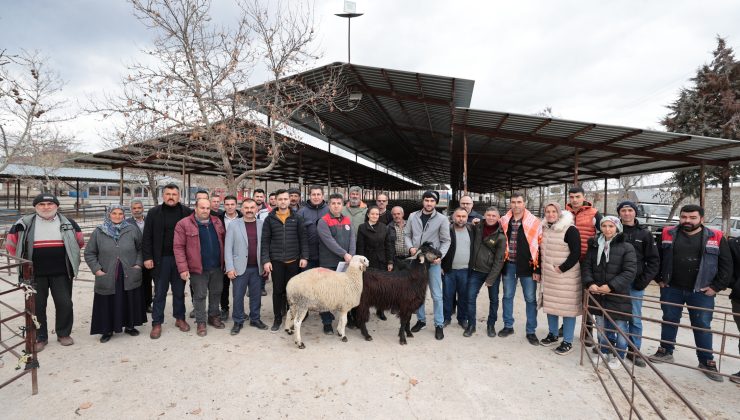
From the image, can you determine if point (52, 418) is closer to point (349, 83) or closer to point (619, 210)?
point (619, 210)

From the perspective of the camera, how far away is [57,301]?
13.2 ft

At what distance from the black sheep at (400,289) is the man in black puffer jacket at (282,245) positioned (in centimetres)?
98

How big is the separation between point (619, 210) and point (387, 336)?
331cm

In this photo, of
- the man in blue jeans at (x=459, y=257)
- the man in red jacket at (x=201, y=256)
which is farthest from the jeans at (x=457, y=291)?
the man in red jacket at (x=201, y=256)

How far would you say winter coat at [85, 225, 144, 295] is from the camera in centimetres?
411

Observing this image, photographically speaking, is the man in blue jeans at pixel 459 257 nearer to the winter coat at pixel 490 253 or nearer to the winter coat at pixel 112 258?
the winter coat at pixel 490 253

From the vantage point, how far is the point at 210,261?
4.45 meters

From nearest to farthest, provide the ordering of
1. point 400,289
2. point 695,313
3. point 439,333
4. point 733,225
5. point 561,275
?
point 695,313 < point 561,275 < point 400,289 < point 439,333 < point 733,225

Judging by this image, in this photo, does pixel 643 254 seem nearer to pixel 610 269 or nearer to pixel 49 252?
pixel 610 269

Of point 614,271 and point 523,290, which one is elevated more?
point 614,271

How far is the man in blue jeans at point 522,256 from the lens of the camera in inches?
168

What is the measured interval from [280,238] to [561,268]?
356 centimetres

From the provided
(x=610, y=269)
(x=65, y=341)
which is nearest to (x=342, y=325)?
(x=610, y=269)

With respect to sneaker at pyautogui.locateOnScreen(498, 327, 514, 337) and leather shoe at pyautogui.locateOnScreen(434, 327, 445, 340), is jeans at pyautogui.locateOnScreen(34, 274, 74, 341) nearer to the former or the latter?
leather shoe at pyautogui.locateOnScreen(434, 327, 445, 340)
